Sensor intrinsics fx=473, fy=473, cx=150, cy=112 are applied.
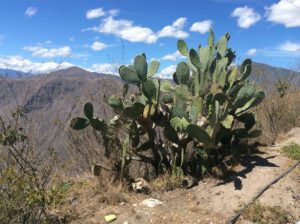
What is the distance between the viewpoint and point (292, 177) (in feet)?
19.6

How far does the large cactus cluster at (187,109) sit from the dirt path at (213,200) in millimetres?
534

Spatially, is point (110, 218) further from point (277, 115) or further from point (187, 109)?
point (277, 115)

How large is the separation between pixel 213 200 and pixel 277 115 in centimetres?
384

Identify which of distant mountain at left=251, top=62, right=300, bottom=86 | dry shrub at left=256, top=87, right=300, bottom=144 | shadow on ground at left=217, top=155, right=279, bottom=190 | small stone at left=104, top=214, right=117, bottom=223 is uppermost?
distant mountain at left=251, top=62, right=300, bottom=86

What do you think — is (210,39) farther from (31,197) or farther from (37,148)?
(31,197)

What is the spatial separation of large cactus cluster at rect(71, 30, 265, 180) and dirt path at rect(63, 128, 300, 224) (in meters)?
0.53

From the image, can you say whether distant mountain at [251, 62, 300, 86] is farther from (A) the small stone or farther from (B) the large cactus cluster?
(A) the small stone

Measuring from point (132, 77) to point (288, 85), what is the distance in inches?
203

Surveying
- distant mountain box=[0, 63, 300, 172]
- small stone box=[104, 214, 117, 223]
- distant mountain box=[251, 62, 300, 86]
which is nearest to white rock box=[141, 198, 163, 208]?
small stone box=[104, 214, 117, 223]

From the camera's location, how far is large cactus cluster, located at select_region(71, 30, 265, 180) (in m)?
6.04

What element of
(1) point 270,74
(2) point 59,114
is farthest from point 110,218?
(1) point 270,74

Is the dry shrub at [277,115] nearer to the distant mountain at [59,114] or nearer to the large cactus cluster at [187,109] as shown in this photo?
the large cactus cluster at [187,109]

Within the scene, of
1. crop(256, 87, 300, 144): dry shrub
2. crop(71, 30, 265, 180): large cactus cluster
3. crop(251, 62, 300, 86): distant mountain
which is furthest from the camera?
crop(251, 62, 300, 86): distant mountain

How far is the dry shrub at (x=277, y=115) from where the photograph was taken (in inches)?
338
